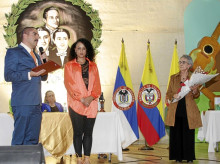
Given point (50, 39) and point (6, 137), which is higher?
point (50, 39)

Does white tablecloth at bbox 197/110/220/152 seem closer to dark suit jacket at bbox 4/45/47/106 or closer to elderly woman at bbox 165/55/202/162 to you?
elderly woman at bbox 165/55/202/162

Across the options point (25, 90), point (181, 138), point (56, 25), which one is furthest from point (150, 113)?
point (25, 90)

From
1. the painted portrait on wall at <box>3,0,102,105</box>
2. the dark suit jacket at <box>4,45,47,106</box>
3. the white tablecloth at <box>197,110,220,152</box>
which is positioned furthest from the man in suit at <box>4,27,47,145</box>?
the painted portrait on wall at <box>3,0,102,105</box>

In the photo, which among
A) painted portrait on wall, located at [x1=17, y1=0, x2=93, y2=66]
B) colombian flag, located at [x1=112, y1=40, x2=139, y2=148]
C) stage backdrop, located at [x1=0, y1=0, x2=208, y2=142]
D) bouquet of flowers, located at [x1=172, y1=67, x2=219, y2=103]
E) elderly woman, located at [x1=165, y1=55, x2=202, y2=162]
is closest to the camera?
bouquet of flowers, located at [x1=172, y1=67, x2=219, y2=103]

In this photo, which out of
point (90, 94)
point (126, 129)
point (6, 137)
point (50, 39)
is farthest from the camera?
point (50, 39)

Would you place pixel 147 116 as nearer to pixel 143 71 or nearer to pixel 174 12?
pixel 143 71

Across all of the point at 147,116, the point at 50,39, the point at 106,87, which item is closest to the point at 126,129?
the point at 147,116

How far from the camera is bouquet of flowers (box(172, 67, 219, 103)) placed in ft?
14.4

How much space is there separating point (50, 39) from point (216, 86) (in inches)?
130

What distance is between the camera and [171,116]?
4715mm

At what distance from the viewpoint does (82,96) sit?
4090mm

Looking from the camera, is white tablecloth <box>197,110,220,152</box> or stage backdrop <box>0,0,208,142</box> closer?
white tablecloth <box>197,110,220,152</box>

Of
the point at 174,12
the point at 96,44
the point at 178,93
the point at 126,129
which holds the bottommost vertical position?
the point at 126,129

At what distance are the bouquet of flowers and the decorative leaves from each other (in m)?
2.90
